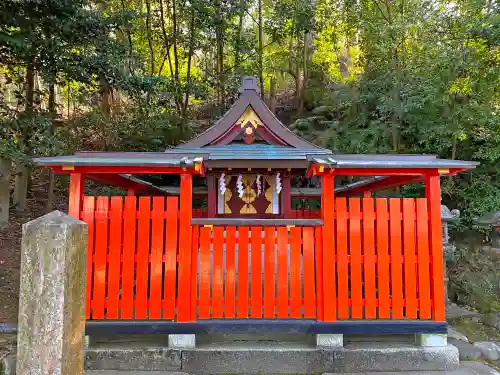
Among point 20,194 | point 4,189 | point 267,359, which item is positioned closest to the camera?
point 267,359

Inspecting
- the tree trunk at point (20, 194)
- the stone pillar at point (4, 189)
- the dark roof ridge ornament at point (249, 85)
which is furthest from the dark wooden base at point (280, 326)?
the tree trunk at point (20, 194)

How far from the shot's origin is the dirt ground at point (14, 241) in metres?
6.08

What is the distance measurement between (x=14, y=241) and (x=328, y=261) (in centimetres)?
806

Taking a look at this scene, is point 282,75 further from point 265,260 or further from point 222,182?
point 265,260

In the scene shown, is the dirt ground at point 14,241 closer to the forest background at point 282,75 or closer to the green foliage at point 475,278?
the forest background at point 282,75

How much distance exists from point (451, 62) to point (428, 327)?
7172mm

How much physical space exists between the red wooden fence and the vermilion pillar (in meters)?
0.01

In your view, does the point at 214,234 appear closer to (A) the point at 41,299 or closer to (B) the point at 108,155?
(B) the point at 108,155

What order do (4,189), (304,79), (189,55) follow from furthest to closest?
1. (304,79)
2. (189,55)
3. (4,189)

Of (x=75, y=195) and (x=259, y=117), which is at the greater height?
(x=259, y=117)

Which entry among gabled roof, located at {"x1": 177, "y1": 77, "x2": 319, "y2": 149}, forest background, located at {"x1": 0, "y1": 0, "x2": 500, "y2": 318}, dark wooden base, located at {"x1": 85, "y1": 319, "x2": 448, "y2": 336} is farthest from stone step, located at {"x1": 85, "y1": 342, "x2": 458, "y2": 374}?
forest background, located at {"x1": 0, "y1": 0, "x2": 500, "y2": 318}

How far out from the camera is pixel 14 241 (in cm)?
838

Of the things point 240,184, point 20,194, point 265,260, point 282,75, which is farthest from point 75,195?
point 282,75

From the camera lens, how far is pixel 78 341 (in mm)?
2010
